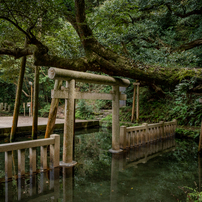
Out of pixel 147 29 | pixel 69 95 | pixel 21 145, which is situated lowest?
pixel 21 145

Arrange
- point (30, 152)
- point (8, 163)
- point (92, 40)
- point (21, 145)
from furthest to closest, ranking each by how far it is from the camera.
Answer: point (92, 40), point (30, 152), point (21, 145), point (8, 163)

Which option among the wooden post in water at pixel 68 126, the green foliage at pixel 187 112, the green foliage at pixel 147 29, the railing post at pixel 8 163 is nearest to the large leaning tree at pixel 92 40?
the green foliage at pixel 147 29

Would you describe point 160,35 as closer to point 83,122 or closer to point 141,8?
point 141,8

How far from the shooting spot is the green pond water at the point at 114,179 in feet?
11.4

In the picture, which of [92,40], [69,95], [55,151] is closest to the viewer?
[55,151]

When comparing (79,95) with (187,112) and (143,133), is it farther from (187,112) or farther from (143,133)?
(187,112)

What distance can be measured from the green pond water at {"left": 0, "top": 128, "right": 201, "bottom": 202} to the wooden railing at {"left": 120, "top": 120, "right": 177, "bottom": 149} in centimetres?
51

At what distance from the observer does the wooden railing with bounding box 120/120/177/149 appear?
6699 mm

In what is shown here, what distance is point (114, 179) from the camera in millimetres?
4324

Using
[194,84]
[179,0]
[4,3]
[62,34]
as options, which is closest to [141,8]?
[179,0]

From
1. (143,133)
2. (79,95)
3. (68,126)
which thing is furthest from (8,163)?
(143,133)

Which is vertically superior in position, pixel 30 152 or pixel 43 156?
pixel 30 152

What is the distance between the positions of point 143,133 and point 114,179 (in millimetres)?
3670

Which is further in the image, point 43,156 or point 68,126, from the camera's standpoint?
point 68,126
